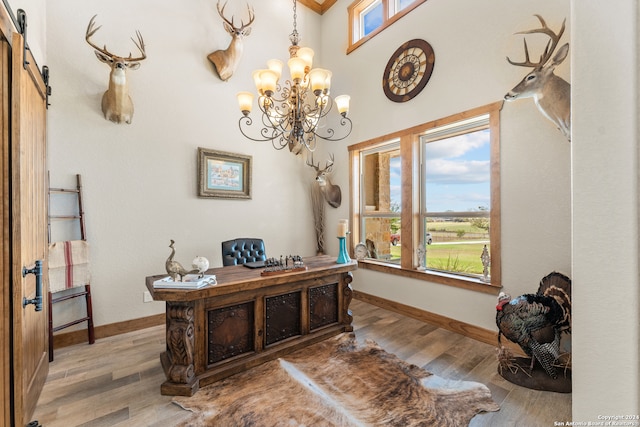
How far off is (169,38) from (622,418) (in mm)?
4638

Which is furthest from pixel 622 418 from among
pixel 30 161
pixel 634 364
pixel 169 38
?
pixel 169 38

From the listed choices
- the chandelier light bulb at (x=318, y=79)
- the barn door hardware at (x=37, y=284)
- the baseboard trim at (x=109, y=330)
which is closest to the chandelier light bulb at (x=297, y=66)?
the chandelier light bulb at (x=318, y=79)

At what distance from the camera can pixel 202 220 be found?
3520 mm

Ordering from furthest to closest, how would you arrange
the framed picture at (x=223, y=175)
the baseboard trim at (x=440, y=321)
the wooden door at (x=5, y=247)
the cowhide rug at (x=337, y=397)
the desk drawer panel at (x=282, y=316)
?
Answer: the framed picture at (x=223, y=175) < the baseboard trim at (x=440, y=321) < the desk drawer panel at (x=282, y=316) < the cowhide rug at (x=337, y=397) < the wooden door at (x=5, y=247)

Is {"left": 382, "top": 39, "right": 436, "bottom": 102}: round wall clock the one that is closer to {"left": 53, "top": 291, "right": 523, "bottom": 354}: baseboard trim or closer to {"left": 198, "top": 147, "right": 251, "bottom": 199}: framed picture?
{"left": 198, "top": 147, "right": 251, "bottom": 199}: framed picture

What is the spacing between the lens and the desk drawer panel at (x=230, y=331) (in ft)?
6.89

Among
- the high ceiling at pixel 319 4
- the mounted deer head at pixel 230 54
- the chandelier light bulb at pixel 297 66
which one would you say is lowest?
the chandelier light bulb at pixel 297 66

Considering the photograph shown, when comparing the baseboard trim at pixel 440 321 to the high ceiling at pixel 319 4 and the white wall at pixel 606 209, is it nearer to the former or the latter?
the white wall at pixel 606 209

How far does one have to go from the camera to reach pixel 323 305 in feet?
9.19

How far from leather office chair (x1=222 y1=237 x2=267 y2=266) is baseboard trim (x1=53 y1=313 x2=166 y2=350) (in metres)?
1.10

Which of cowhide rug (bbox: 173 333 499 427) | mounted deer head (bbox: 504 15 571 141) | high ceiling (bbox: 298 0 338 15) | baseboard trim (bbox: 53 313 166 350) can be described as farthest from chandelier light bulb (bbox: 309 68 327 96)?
high ceiling (bbox: 298 0 338 15)

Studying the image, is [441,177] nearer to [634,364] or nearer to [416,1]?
[416,1]

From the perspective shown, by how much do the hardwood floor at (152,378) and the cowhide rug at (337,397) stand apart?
129 millimetres

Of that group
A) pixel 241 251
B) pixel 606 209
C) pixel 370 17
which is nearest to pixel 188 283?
pixel 241 251
